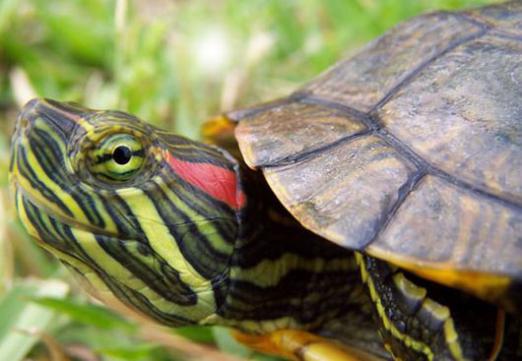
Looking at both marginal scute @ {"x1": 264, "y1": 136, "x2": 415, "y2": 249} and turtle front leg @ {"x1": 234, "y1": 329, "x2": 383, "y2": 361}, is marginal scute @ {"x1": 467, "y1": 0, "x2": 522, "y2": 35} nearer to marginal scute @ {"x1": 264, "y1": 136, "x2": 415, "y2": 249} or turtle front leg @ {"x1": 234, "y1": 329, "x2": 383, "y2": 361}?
marginal scute @ {"x1": 264, "y1": 136, "x2": 415, "y2": 249}

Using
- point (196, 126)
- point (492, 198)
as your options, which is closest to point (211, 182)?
point (492, 198)

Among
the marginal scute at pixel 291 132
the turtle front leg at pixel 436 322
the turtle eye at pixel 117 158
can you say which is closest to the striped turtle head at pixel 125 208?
the turtle eye at pixel 117 158

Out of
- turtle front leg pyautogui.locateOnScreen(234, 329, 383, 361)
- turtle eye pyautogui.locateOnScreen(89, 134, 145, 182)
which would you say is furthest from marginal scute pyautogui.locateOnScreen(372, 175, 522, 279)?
turtle eye pyautogui.locateOnScreen(89, 134, 145, 182)

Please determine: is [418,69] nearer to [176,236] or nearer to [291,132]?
[291,132]

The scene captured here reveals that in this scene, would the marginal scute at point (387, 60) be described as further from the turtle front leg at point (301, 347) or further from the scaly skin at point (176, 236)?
the turtle front leg at point (301, 347)

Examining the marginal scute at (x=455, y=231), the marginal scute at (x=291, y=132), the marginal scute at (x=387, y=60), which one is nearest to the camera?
the marginal scute at (x=455, y=231)

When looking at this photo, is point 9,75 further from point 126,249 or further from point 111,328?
point 126,249

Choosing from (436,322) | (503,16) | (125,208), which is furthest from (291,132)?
(503,16)
